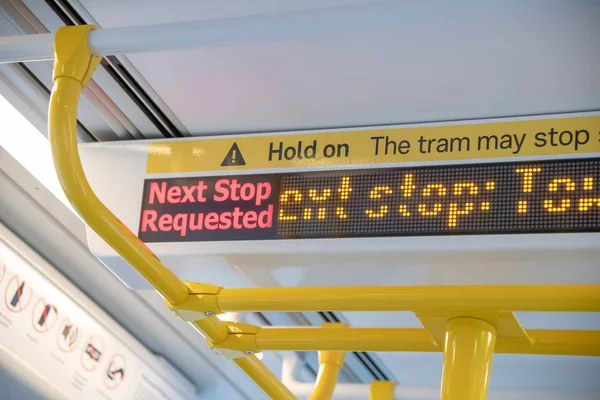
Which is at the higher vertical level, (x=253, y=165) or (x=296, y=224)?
(x=253, y=165)

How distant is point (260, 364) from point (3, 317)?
0.90 m

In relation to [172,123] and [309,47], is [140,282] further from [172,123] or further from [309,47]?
[309,47]

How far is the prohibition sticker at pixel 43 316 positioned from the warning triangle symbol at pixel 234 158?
96 centimetres

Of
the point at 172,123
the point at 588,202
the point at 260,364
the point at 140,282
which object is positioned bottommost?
the point at 260,364

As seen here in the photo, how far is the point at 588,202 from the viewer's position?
2.06 m

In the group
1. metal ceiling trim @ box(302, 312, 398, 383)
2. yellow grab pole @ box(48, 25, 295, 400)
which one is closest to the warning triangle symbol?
yellow grab pole @ box(48, 25, 295, 400)

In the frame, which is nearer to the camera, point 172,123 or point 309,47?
point 309,47

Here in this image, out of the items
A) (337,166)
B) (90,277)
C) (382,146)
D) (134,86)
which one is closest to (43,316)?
(90,277)

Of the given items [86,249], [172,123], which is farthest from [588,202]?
[86,249]

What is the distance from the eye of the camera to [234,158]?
238cm

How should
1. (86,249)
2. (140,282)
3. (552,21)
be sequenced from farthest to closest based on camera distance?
1. (86,249)
2. (140,282)
3. (552,21)

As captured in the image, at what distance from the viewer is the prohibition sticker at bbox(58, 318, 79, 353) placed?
9.96 ft

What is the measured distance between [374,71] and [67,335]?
1.47 m

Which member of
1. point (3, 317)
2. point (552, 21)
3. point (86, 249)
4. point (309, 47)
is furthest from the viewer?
point (86, 249)
